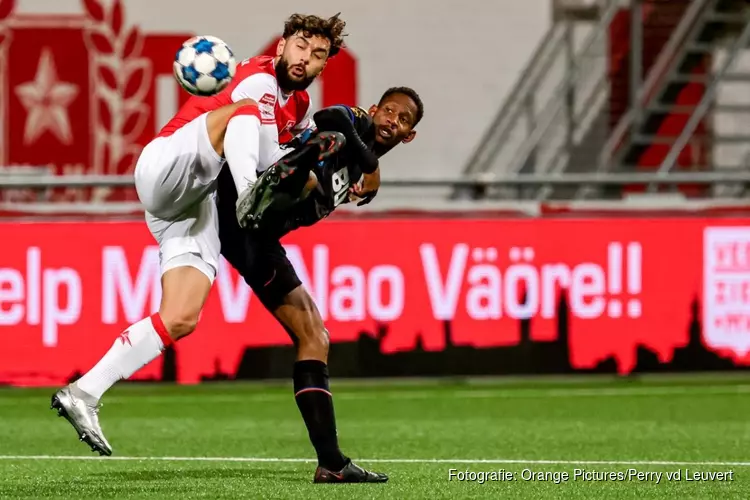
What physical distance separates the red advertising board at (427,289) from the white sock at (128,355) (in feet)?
17.8

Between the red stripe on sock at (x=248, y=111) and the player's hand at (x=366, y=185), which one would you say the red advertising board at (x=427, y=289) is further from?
the red stripe on sock at (x=248, y=111)

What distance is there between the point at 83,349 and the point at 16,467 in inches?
174

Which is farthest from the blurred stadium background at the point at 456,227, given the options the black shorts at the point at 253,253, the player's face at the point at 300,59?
the player's face at the point at 300,59

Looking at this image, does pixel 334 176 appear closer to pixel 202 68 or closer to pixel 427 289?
pixel 202 68

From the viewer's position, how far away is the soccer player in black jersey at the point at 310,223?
7.03m

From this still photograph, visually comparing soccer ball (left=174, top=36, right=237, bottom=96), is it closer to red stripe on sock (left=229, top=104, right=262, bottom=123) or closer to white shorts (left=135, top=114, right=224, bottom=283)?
white shorts (left=135, top=114, right=224, bottom=283)

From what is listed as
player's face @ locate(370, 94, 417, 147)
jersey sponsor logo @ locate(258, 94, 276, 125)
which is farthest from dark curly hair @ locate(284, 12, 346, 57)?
player's face @ locate(370, 94, 417, 147)

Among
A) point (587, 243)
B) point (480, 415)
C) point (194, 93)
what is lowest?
point (480, 415)

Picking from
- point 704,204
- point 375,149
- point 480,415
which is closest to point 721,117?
point 704,204

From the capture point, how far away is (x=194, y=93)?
7246 mm

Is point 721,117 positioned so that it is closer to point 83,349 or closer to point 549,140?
point 549,140

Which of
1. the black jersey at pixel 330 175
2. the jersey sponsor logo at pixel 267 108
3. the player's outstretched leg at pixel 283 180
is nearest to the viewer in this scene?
the player's outstretched leg at pixel 283 180

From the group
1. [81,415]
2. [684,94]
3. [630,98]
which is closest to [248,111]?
[81,415]

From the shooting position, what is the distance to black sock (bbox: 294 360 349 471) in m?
7.05
